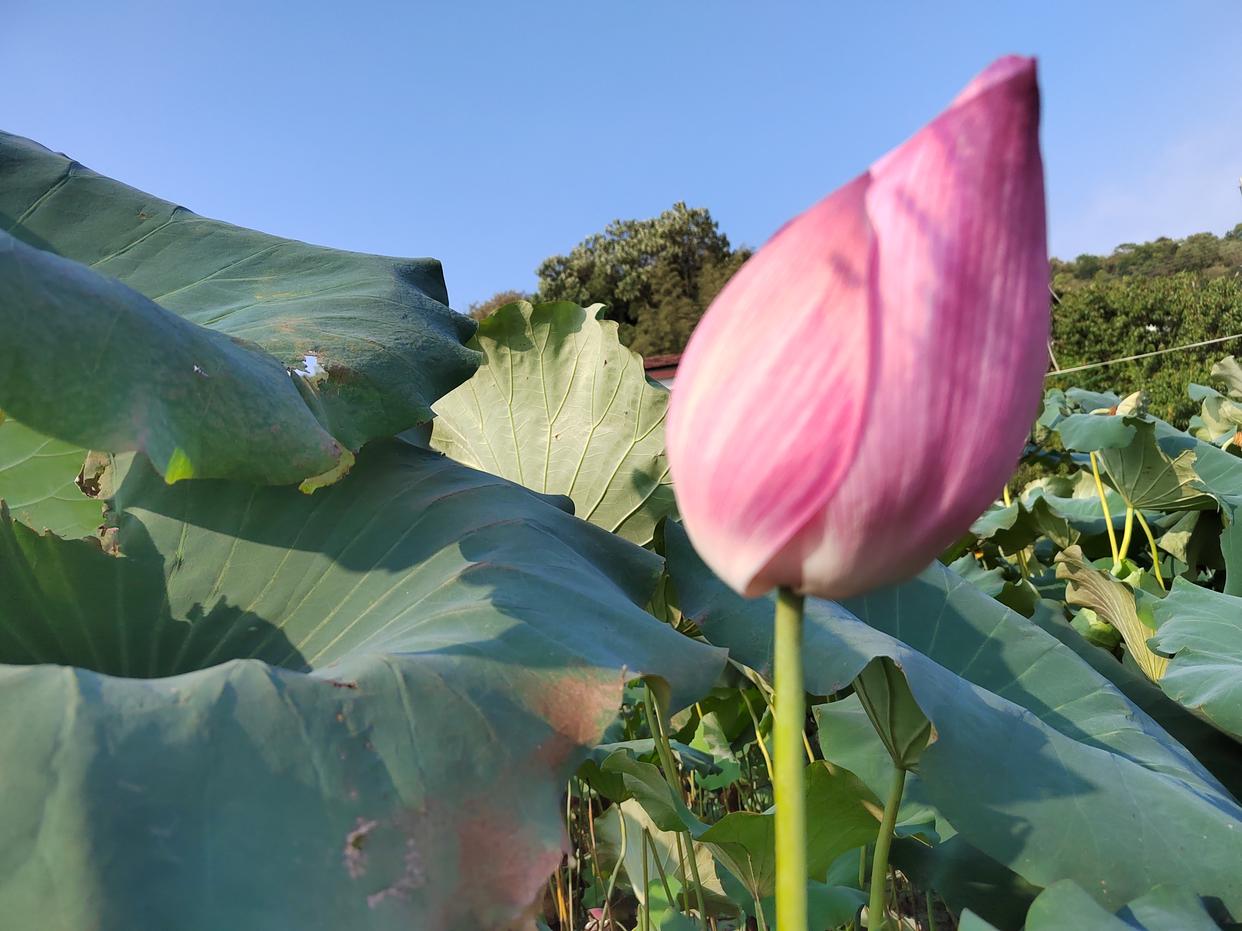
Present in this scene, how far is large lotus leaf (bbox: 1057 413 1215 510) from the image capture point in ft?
6.27

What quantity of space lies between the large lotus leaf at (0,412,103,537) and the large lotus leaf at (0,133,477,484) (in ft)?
0.65

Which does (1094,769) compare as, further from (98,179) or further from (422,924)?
(98,179)

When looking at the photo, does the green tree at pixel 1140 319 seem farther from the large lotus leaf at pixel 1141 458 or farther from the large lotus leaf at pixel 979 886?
the large lotus leaf at pixel 979 886

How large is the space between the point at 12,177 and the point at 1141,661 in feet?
5.43

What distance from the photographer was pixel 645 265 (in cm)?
2189

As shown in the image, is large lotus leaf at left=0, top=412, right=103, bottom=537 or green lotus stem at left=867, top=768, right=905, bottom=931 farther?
large lotus leaf at left=0, top=412, right=103, bottom=537

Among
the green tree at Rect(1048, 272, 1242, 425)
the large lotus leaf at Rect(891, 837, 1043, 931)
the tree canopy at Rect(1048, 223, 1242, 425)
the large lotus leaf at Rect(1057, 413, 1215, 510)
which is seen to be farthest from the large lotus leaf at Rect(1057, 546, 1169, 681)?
the green tree at Rect(1048, 272, 1242, 425)

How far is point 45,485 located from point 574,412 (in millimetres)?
772

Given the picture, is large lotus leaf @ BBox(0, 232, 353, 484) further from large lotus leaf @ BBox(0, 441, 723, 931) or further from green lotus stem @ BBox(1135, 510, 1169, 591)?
green lotus stem @ BBox(1135, 510, 1169, 591)

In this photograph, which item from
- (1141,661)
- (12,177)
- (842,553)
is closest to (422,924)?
(842,553)

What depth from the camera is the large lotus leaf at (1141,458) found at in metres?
1.91

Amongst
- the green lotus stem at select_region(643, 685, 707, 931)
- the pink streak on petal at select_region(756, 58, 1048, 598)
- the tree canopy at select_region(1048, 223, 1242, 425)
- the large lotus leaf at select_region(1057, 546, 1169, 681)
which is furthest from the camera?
the tree canopy at select_region(1048, 223, 1242, 425)

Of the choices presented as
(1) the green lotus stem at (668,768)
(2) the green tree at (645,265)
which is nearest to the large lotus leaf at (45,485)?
(1) the green lotus stem at (668,768)

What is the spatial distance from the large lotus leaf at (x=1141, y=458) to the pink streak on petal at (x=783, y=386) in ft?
6.13
